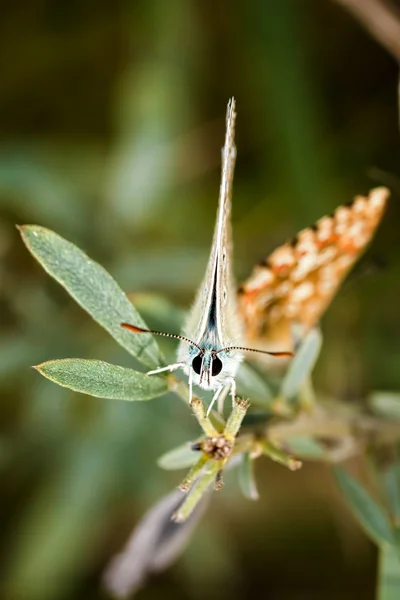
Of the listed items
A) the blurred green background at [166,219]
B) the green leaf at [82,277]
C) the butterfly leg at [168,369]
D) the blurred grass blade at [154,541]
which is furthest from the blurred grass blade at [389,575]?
the blurred green background at [166,219]

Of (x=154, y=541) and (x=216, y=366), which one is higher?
(x=216, y=366)

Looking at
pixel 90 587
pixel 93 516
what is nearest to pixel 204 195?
pixel 93 516

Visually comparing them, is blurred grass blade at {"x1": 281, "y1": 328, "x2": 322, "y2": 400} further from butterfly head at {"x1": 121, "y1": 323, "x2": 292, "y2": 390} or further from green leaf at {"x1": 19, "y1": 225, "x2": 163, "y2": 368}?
green leaf at {"x1": 19, "y1": 225, "x2": 163, "y2": 368}

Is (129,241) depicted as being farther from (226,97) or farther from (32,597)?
(32,597)

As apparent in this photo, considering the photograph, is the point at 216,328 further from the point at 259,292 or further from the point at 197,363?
the point at 259,292

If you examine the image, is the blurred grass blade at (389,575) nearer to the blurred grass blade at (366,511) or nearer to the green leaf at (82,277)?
the blurred grass blade at (366,511)

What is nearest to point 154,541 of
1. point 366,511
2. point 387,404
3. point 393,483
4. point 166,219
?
point 366,511
